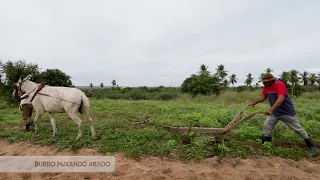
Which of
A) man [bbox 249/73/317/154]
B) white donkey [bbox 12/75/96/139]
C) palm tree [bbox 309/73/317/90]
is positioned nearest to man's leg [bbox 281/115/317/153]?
man [bbox 249/73/317/154]

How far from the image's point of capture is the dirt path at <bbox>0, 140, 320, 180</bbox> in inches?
164

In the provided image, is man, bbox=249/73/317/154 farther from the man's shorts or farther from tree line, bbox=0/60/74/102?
tree line, bbox=0/60/74/102

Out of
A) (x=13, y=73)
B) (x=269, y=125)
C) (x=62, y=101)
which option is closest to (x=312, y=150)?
(x=269, y=125)

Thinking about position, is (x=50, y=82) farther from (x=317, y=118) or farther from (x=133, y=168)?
(x=317, y=118)

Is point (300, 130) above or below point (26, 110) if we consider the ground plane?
below

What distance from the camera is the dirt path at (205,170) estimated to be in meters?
4.16

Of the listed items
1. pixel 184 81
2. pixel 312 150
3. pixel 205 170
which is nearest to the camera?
pixel 205 170

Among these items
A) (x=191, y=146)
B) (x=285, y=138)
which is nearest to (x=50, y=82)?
(x=191, y=146)

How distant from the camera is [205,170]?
14.4 ft

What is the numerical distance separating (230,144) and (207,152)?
0.88 m

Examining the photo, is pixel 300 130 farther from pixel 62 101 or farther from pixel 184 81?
pixel 184 81

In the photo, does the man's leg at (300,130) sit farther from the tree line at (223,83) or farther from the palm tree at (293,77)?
the palm tree at (293,77)

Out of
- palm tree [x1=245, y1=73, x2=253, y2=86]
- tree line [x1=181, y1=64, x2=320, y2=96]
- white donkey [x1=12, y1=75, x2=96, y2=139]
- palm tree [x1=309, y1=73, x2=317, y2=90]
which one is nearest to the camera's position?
white donkey [x1=12, y1=75, x2=96, y2=139]

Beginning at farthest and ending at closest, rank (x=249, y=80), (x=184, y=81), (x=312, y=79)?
(x=249, y=80), (x=312, y=79), (x=184, y=81)
